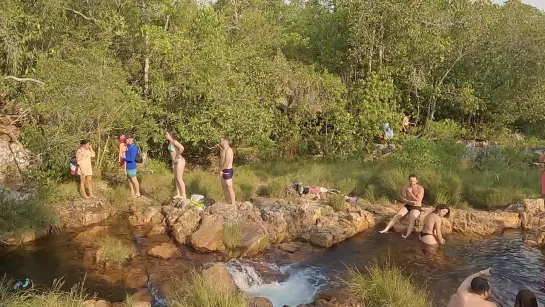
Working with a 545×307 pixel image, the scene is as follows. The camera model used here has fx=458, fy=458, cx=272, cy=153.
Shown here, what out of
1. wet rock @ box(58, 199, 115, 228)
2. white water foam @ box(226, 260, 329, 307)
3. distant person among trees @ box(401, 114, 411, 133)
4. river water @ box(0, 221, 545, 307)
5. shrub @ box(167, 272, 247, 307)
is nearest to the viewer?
shrub @ box(167, 272, 247, 307)

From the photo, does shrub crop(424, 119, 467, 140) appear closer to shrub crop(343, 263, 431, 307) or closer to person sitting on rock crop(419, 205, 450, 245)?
person sitting on rock crop(419, 205, 450, 245)

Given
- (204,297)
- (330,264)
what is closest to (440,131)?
(330,264)

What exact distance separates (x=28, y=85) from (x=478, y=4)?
16.6 m

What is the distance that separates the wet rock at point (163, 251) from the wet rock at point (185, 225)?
45 cm

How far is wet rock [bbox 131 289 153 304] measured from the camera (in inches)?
275

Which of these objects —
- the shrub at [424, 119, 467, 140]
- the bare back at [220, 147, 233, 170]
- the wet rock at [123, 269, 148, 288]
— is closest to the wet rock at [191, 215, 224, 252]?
the bare back at [220, 147, 233, 170]

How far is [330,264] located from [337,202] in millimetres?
2843

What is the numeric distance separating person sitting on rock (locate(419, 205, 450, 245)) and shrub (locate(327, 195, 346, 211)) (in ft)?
7.17

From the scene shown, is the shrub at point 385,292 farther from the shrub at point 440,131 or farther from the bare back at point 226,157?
the shrub at point 440,131

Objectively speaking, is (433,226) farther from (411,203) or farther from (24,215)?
(24,215)

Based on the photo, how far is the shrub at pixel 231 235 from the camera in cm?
912

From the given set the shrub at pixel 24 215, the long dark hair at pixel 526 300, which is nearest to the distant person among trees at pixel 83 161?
the shrub at pixel 24 215

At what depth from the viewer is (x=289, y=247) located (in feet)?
30.9

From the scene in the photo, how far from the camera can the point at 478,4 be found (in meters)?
18.4
